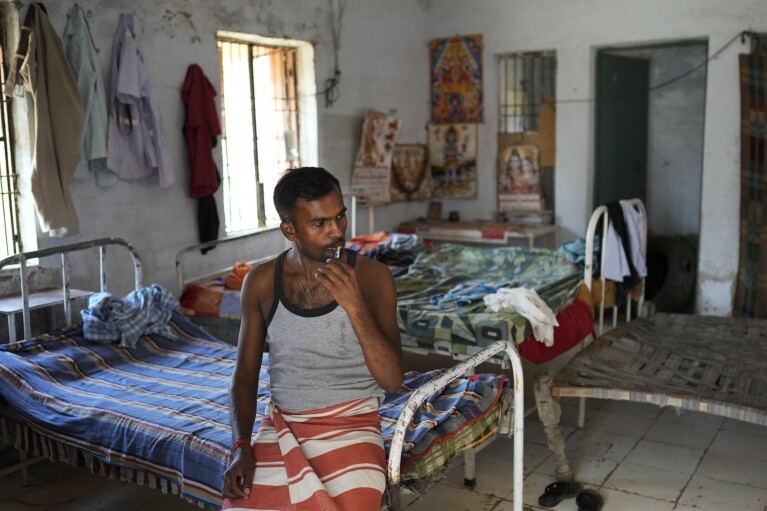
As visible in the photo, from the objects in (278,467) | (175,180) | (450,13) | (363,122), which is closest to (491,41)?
(450,13)

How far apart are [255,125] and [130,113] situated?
1516 millimetres

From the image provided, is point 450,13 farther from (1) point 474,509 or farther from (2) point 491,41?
(1) point 474,509

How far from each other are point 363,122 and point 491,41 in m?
1.54

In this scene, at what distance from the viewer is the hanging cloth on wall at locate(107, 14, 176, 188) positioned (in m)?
4.78

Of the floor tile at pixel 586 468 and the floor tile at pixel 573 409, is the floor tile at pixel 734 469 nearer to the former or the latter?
the floor tile at pixel 586 468

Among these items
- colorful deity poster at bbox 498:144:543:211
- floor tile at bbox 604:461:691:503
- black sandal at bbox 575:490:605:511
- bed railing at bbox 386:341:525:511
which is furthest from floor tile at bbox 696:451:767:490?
colorful deity poster at bbox 498:144:543:211

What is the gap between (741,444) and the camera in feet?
13.9

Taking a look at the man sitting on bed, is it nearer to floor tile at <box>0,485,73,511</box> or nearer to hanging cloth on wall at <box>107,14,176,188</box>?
floor tile at <box>0,485,73,511</box>

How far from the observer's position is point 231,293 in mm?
4980

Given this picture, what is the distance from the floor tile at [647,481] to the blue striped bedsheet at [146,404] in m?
1.13

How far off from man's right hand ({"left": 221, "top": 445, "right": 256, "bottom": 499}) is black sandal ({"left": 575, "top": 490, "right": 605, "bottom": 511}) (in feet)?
5.78

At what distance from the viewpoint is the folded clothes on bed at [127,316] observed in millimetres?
3932

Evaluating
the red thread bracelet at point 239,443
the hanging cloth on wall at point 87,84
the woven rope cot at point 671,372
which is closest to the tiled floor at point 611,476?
the woven rope cot at point 671,372

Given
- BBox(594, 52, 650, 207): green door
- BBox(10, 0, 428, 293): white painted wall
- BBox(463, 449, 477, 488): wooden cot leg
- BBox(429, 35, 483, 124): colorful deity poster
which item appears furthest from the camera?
BBox(429, 35, 483, 124): colorful deity poster
